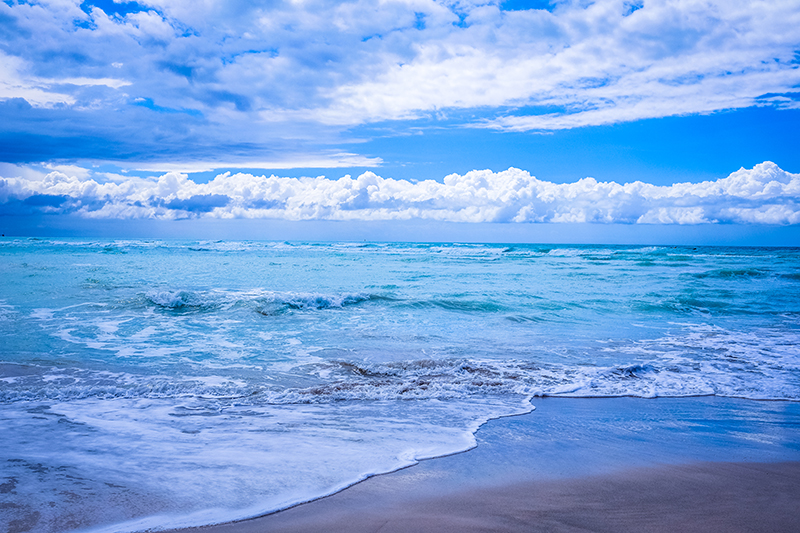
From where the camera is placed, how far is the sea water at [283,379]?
11.6ft

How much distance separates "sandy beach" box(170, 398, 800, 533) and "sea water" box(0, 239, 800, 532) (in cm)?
32

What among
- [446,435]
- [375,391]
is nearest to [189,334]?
[375,391]

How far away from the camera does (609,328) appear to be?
11.0m

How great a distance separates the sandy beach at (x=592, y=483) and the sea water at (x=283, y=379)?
322 millimetres

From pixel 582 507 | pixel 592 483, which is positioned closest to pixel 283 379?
pixel 592 483

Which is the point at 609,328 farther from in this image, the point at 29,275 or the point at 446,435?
the point at 29,275

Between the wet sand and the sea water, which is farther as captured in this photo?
the sea water

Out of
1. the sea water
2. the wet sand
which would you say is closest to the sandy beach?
the wet sand

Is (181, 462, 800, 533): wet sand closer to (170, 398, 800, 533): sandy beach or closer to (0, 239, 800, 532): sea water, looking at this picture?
(170, 398, 800, 533): sandy beach

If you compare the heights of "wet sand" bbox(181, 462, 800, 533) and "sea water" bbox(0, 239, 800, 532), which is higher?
"wet sand" bbox(181, 462, 800, 533)

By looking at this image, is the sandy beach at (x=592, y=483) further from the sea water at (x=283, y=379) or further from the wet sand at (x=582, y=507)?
the sea water at (x=283, y=379)

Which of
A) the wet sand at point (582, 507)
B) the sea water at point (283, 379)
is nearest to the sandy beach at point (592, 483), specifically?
the wet sand at point (582, 507)

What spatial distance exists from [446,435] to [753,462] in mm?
2660

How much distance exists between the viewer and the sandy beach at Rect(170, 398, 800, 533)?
9.82ft
